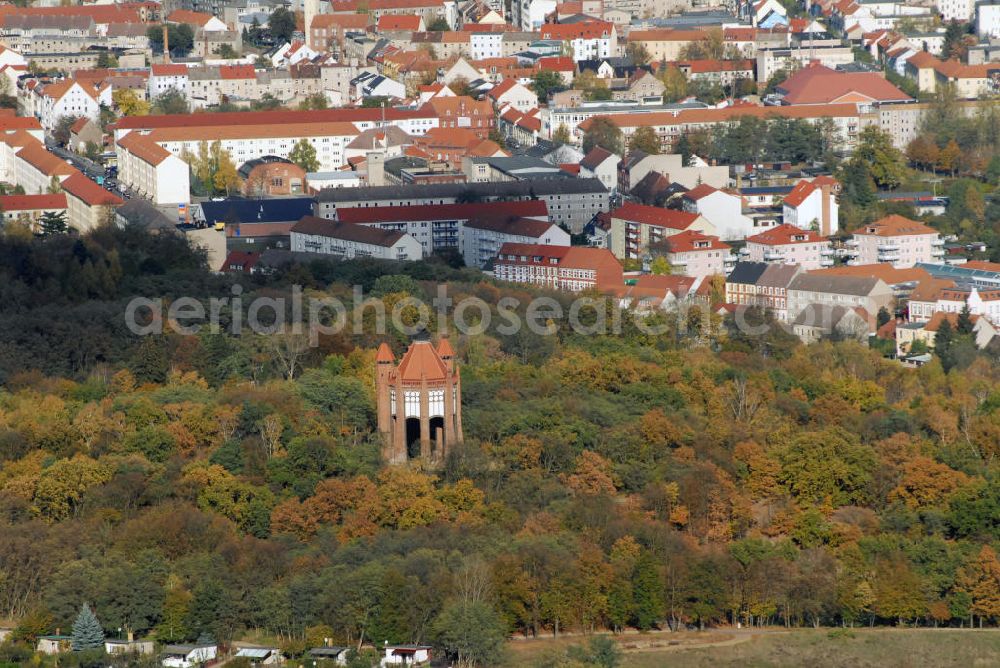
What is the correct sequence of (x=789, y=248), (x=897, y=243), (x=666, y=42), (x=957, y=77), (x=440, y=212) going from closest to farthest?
(x=789, y=248) → (x=897, y=243) → (x=440, y=212) → (x=957, y=77) → (x=666, y=42)

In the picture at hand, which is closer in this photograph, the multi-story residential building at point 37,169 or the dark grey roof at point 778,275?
the dark grey roof at point 778,275

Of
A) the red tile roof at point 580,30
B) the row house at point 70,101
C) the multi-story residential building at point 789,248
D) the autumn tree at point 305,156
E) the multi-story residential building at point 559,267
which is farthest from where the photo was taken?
the red tile roof at point 580,30

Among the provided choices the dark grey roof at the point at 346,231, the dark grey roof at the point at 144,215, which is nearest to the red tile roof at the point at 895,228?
the dark grey roof at the point at 346,231

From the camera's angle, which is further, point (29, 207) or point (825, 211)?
point (29, 207)

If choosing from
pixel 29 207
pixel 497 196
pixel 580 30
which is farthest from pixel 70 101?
pixel 580 30

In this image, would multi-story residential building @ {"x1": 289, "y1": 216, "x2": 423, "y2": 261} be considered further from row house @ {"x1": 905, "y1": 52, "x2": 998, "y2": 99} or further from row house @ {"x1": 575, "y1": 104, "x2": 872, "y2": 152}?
row house @ {"x1": 905, "y1": 52, "x2": 998, "y2": 99}

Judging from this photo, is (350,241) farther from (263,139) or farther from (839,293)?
(263,139)

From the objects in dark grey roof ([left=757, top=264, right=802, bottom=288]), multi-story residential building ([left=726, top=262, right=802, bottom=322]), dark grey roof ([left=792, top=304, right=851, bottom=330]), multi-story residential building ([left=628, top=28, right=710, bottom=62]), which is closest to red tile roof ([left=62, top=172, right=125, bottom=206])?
multi-story residential building ([left=726, top=262, right=802, bottom=322])

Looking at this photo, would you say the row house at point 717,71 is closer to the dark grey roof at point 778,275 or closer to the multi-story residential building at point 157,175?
the multi-story residential building at point 157,175
